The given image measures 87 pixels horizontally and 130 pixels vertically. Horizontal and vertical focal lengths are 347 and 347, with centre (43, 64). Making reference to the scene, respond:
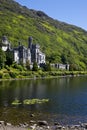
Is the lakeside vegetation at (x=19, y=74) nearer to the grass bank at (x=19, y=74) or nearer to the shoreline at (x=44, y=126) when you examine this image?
the grass bank at (x=19, y=74)

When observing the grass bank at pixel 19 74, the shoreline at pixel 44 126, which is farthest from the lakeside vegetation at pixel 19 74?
the shoreline at pixel 44 126

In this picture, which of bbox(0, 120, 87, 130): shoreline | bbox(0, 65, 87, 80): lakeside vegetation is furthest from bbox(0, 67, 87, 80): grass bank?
bbox(0, 120, 87, 130): shoreline

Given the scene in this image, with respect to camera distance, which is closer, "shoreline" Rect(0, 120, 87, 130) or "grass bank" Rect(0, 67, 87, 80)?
"shoreline" Rect(0, 120, 87, 130)

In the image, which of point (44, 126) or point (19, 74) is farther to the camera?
point (19, 74)

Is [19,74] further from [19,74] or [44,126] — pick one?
[44,126]

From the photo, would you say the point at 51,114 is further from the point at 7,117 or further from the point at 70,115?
the point at 7,117

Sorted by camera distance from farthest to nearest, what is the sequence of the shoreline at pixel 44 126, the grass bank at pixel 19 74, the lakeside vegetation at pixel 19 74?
1. the lakeside vegetation at pixel 19 74
2. the grass bank at pixel 19 74
3. the shoreline at pixel 44 126

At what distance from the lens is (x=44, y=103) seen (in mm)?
80375

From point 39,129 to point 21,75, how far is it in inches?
4988

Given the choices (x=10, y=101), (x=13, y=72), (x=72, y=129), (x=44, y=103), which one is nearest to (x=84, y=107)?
(x=44, y=103)

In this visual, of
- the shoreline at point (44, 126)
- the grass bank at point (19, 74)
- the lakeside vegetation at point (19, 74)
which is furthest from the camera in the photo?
the lakeside vegetation at point (19, 74)

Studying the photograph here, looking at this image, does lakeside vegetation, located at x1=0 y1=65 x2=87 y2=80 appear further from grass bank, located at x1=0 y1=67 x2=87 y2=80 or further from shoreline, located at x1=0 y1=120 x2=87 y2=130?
shoreline, located at x1=0 y1=120 x2=87 y2=130

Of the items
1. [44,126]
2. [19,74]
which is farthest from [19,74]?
[44,126]

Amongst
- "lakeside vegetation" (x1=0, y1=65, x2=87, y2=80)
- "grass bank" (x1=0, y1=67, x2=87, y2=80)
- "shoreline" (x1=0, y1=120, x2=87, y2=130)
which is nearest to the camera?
"shoreline" (x1=0, y1=120, x2=87, y2=130)
